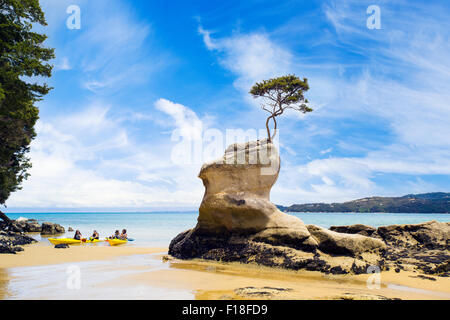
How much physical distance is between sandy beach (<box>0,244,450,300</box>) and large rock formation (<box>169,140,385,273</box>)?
0.64 metres

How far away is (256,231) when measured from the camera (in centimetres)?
1313

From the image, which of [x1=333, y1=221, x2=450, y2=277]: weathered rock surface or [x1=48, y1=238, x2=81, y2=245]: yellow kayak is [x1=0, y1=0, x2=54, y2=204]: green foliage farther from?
[x1=333, y1=221, x2=450, y2=277]: weathered rock surface

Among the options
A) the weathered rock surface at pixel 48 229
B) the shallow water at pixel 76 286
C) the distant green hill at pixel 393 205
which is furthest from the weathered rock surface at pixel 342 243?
the distant green hill at pixel 393 205

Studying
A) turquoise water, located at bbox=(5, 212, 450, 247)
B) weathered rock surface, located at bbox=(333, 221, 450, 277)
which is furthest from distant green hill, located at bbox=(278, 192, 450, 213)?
weathered rock surface, located at bbox=(333, 221, 450, 277)

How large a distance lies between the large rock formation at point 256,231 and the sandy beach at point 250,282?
2.09ft

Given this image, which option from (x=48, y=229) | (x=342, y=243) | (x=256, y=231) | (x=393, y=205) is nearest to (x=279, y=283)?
(x=256, y=231)

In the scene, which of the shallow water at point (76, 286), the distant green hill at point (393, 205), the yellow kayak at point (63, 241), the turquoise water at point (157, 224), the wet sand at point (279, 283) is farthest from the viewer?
the distant green hill at point (393, 205)

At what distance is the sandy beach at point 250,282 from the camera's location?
728 centimetres

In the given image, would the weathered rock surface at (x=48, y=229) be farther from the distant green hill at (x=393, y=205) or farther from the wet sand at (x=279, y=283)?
the distant green hill at (x=393, y=205)

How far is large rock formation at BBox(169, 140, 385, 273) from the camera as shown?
11859 mm

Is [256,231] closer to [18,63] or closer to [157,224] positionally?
[18,63]

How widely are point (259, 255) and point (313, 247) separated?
2.16m
